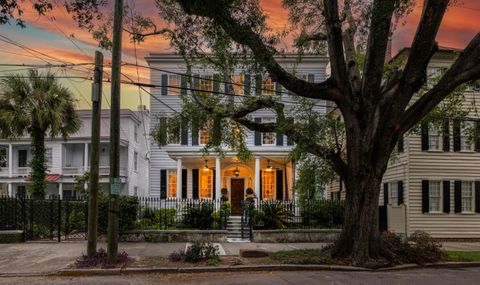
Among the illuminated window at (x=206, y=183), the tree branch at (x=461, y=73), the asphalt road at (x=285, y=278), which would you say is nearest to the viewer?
the asphalt road at (x=285, y=278)

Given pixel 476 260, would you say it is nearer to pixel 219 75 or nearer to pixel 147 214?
pixel 219 75

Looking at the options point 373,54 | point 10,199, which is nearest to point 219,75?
point 373,54

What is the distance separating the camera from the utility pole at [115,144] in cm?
1391

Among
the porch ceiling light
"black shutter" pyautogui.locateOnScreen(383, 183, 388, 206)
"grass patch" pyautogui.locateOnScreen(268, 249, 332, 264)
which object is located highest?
the porch ceiling light

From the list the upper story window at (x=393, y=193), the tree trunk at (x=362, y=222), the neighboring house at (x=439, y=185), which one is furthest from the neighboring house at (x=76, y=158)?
the tree trunk at (x=362, y=222)

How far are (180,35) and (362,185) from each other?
7224 millimetres

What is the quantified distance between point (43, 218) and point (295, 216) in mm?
10539

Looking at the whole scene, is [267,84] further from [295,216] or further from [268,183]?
[295,216]

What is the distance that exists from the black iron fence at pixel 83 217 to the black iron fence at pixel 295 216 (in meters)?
1.26

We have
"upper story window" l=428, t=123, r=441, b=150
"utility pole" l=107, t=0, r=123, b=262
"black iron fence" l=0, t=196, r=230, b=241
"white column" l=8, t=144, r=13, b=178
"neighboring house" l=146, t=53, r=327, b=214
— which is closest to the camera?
"utility pole" l=107, t=0, r=123, b=262

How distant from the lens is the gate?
19.6 metres

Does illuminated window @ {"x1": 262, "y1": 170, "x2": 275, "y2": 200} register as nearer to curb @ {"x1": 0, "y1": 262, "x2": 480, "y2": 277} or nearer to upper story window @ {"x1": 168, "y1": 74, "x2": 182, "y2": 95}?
upper story window @ {"x1": 168, "y1": 74, "x2": 182, "y2": 95}

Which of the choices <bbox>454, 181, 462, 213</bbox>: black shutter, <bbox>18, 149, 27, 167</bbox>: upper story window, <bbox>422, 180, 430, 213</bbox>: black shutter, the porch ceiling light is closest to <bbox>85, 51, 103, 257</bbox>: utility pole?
<bbox>422, 180, 430, 213</bbox>: black shutter

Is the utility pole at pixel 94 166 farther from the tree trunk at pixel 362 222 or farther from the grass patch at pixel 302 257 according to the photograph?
the tree trunk at pixel 362 222
